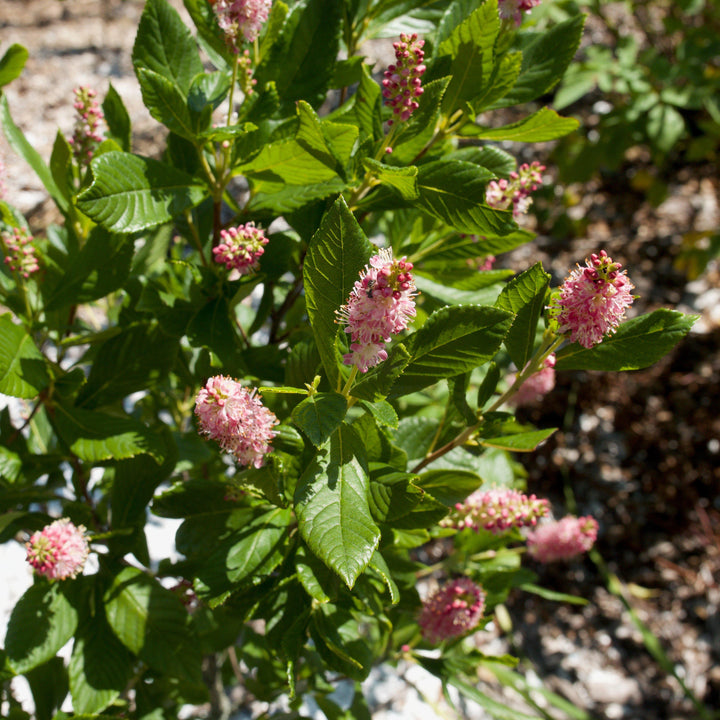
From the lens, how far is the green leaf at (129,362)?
1.24 metres

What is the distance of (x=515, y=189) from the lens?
1.12 meters

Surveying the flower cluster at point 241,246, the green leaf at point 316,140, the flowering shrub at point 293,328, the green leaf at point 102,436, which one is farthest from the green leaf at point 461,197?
the green leaf at point 102,436

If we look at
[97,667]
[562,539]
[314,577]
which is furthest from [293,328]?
[562,539]

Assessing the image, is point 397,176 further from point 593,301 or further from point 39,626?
point 39,626

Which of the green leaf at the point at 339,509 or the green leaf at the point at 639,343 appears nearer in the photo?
the green leaf at the point at 339,509

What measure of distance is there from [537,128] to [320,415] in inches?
24.2

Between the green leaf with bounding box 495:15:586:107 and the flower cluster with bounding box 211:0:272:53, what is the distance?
1.36 ft

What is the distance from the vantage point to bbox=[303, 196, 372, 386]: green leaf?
2.65 feet

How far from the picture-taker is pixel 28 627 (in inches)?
46.6

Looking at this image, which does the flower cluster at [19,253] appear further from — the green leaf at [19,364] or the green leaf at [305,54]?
the green leaf at [305,54]

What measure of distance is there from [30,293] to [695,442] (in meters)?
2.89

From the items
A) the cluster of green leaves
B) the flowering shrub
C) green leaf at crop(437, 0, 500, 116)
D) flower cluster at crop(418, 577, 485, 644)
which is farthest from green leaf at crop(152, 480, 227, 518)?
the cluster of green leaves

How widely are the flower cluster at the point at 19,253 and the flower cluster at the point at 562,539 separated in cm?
131

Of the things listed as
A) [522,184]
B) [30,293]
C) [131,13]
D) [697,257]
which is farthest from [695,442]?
[131,13]
